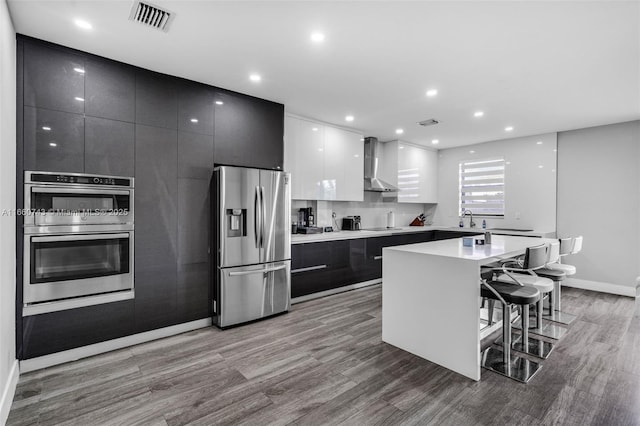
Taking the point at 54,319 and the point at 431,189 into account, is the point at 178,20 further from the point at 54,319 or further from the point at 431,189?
the point at 431,189

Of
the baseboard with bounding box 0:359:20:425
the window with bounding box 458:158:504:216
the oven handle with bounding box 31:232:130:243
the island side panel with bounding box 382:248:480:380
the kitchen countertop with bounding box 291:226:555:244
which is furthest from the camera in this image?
the window with bounding box 458:158:504:216

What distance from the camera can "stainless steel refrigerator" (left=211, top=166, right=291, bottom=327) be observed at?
3.27 m

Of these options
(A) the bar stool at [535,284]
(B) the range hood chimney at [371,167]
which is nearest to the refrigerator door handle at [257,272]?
(A) the bar stool at [535,284]

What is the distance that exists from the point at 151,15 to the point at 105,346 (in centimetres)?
269

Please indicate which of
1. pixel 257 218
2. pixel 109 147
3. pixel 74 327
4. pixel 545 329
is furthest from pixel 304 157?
pixel 545 329

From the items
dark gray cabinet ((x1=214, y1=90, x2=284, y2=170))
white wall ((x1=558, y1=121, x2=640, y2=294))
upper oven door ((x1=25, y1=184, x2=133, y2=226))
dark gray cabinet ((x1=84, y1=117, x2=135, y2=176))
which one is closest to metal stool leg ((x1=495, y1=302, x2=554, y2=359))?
white wall ((x1=558, y1=121, x2=640, y2=294))

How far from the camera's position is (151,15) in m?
2.15

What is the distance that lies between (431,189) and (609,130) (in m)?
2.86

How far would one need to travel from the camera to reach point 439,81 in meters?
3.21

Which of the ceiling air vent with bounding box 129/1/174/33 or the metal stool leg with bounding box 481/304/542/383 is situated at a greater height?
the ceiling air vent with bounding box 129/1/174/33

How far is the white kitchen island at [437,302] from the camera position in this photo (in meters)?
2.33

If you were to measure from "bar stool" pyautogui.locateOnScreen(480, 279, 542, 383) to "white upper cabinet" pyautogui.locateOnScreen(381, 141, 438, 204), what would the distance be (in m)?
3.59

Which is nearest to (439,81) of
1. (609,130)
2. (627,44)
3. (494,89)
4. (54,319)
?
(494,89)

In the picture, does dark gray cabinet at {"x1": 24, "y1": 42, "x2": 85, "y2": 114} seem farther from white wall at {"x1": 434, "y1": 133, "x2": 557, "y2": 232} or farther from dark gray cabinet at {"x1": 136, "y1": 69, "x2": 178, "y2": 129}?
white wall at {"x1": 434, "y1": 133, "x2": 557, "y2": 232}
